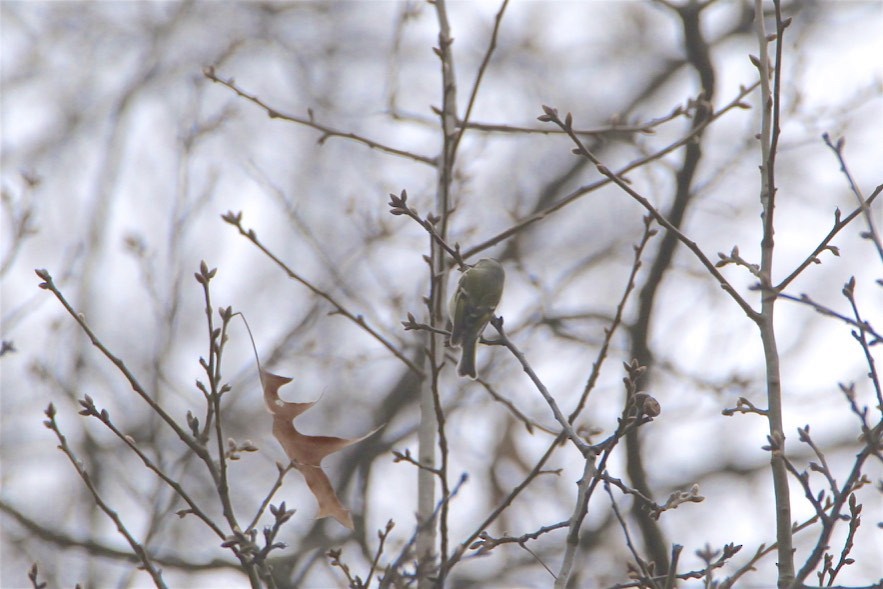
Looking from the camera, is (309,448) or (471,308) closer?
(309,448)

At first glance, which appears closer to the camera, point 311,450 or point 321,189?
point 311,450

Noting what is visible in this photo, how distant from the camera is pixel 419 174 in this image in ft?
39.0

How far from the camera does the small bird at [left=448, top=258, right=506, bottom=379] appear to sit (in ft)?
14.9

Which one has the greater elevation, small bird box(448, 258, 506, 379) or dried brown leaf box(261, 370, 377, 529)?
small bird box(448, 258, 506, 379)

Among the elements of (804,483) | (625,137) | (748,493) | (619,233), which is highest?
(619,233)

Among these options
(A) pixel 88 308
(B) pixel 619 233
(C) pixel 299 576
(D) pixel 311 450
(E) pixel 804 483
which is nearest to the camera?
(E) pixel 804 483

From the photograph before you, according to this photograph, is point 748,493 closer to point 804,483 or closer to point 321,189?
point 804,483

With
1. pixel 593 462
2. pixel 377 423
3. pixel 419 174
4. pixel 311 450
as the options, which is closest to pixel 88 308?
pixel 377 423

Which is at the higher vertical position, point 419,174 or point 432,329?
point 419,174

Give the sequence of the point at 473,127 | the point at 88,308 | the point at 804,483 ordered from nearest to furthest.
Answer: the point at 804,483 < the point at 473,127 < the point at 88,308

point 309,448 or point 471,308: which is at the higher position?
point 471,308

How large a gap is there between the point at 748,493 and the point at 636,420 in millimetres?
6453

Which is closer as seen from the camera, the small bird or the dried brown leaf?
the dried brown leaf

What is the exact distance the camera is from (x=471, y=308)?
464 centimetres
